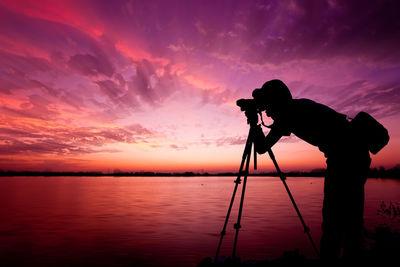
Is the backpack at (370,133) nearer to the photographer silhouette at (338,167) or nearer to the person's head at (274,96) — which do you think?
the photographer silhouette at (338,167)

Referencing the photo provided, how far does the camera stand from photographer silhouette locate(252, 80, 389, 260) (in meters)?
3.12

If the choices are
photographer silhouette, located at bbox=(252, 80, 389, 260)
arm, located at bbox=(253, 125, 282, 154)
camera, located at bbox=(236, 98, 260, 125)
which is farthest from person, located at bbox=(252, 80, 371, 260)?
camera, located at bbox=(236, 98, 260, 125)

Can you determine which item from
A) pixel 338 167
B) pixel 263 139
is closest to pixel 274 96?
pixel 263 139

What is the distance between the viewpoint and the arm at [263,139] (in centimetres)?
363

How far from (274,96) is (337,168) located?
3.80 feet

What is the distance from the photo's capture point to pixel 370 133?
309 centimetres

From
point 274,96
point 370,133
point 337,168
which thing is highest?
point 274,96

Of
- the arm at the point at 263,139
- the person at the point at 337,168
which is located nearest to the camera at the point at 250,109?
the arm at the point at 263,139

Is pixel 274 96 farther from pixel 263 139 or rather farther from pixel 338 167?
pixel 338 167

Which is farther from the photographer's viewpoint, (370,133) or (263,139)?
(263,139)

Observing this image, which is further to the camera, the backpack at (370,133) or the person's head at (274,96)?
the person's head at (274,96)

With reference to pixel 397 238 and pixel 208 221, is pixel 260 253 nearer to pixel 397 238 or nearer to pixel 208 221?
pixel 397 238

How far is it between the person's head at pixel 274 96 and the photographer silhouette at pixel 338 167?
48 millimetres

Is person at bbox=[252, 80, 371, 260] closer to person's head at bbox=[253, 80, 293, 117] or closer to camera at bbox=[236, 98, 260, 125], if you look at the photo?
person's head at bbox=[253, 80, 293, 117]
